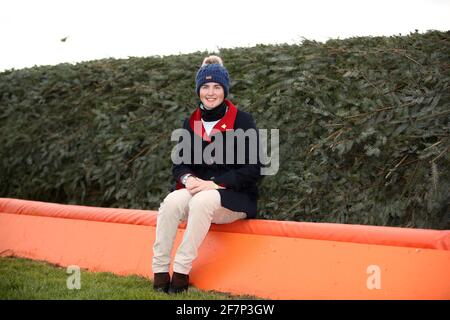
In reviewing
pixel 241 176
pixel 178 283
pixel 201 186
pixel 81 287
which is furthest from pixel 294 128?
pixel 81 287

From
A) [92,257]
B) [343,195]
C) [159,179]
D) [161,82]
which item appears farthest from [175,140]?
[343,195]

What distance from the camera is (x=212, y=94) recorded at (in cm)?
414

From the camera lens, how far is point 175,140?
18.6 feet

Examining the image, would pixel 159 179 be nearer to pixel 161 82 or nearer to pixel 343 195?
pixel 161 82

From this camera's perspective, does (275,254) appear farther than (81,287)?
No

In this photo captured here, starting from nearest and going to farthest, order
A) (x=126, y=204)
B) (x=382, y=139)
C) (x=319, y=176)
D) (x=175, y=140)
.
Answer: (x=382, y=139) → (x=319, y=176) → (x=175, y=140) → (x=126, y=204)

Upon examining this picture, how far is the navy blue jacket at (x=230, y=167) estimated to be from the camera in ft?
12.9

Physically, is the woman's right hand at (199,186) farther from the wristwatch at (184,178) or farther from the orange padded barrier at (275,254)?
the orange padded barrier at (275,254)

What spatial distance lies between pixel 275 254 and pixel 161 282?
0.72 metres

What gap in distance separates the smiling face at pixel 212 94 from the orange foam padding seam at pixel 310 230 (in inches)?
31.8

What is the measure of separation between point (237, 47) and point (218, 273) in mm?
2693

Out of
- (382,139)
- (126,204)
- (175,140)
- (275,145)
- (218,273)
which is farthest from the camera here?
(126,204)

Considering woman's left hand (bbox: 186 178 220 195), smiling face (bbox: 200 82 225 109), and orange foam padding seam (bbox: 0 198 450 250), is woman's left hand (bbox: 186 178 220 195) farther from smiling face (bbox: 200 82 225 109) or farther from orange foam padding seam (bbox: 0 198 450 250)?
smiling face (bbox: 200 82 225 109)

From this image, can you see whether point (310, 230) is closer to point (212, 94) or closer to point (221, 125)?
point (221, 125)
